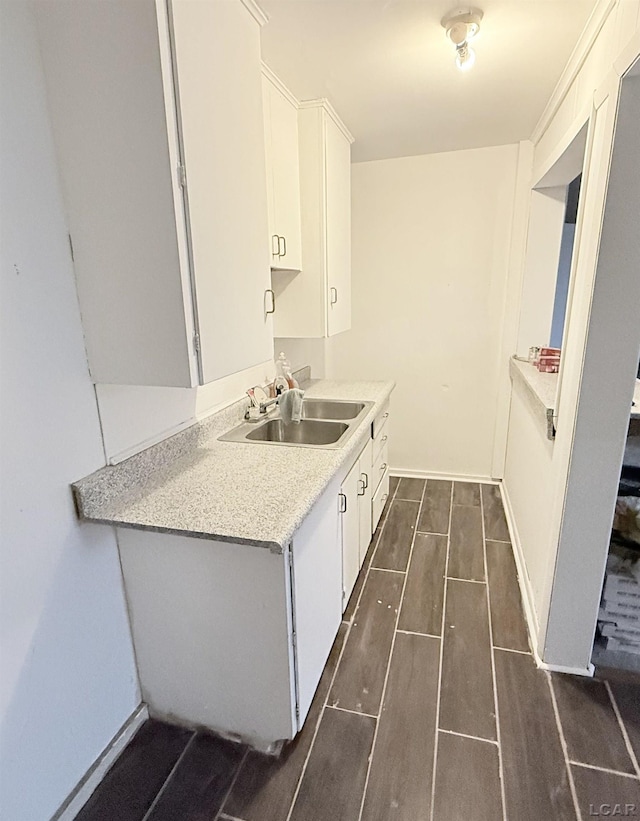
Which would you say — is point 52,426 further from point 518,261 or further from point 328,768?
point 518,261

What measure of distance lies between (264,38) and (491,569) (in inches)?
102

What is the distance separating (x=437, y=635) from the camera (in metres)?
1.95

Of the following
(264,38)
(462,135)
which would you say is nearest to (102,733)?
(264,38)

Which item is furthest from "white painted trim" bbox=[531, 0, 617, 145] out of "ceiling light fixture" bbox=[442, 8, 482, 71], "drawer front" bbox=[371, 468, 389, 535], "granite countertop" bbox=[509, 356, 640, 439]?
"drawer front" bbox=[371, 468, 389, 535]

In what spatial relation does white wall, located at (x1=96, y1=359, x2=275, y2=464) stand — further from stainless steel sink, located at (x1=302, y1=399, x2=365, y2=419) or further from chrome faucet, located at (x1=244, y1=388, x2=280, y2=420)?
stainless steel sink, located at (x1=302, y1=399, x2=365, y2=419)

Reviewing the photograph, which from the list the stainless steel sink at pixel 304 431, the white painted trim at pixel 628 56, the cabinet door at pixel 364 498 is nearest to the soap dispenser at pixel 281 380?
the stainless steel sink at pixel 304 431

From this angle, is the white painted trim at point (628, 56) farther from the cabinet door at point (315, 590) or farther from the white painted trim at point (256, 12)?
the cabinet door at point (315, 590)

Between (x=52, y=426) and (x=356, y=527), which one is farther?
(x=356, y=527)

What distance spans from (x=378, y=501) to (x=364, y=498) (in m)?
0.45

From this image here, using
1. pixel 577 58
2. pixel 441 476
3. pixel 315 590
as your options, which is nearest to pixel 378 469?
pixel 441 476

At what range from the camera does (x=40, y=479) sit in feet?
3.82

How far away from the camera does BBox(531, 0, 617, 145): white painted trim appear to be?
57.9 inches

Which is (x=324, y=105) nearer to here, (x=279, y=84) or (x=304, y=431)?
(x=279, y=84)

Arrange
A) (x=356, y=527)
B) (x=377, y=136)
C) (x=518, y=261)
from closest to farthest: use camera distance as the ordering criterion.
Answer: (x=356, y=527) < (x=377, y=136) < (x=518, y=261)
